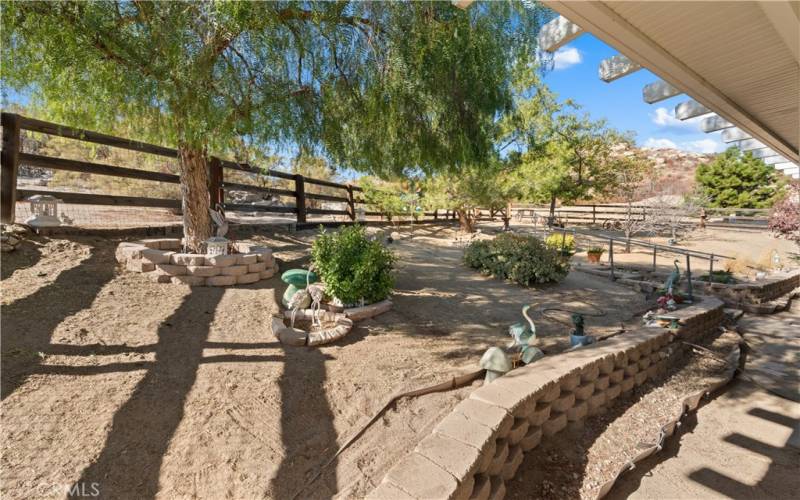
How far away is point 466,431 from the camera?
207 centimetres

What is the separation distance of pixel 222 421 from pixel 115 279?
8.82 feet

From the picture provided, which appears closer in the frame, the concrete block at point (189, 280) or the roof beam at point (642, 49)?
the roof beam at point (642, 49)

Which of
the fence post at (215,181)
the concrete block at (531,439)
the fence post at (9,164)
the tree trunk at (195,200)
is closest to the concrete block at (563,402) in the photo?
the concrete block at (531,439)

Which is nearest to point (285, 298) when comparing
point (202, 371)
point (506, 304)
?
point (202, 371)

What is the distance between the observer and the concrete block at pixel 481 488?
75.5 inches

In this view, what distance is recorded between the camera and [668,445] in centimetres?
298

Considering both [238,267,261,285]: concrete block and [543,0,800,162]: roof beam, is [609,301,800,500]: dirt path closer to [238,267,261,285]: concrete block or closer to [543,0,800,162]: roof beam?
[543,0,800,162]: roof beam

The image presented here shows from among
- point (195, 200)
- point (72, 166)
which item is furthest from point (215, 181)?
point (72, 166)

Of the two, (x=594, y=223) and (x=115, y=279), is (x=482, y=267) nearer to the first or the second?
(x=115, y=279)

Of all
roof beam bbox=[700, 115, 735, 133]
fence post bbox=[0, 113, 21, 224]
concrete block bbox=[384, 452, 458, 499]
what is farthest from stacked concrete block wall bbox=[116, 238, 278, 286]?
roof beam bbox=[700, 115, 735, 133]

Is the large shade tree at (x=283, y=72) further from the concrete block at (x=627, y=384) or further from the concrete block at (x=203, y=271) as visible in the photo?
the concrete block at (x=627, y=384)

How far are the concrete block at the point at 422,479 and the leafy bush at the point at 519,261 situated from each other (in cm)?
466

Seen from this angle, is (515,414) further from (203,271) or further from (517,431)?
(203,271)

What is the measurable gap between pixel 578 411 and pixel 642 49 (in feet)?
8.83
